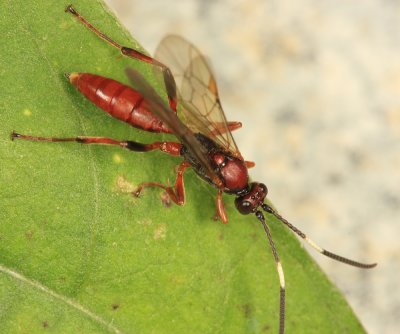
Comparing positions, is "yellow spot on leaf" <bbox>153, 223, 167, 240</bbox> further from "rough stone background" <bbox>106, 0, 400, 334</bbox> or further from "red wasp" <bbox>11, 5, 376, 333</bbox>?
"rough stone background" <bbox>106, 0, 400, 334</bbox>

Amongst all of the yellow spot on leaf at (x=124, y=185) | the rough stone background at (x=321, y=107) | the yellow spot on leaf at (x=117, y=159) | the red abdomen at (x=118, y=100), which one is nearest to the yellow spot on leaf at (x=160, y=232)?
the yellow spot on leaf at (x=124, y=185)

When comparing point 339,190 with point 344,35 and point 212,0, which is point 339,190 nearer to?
point 344,35

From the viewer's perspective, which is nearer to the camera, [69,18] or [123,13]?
[69,18]

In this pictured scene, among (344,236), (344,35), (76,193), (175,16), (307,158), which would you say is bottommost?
(76,193)

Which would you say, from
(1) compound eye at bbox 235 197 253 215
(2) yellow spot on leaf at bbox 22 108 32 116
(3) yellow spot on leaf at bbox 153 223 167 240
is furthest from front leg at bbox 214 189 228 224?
(2) yellow spot on leaf at bbox 22 108 32 116

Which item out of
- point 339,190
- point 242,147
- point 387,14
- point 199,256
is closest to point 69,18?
point 199,256
